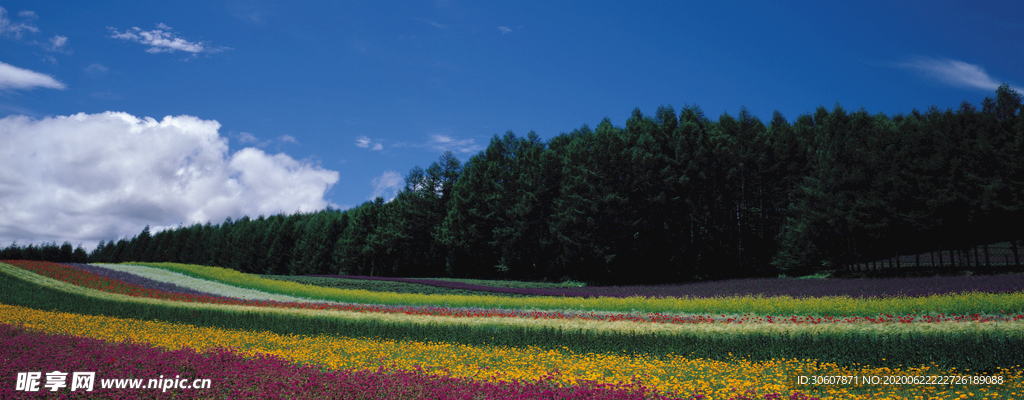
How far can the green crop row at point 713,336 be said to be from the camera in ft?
30.6

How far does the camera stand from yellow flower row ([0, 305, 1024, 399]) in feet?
26.6

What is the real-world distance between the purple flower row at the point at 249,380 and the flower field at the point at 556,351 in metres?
0.03

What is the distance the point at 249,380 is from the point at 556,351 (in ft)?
20.9

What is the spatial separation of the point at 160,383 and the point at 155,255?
10186cm

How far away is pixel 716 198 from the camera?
128 feet

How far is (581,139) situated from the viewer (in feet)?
140

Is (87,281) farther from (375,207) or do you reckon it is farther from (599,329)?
(375,207)

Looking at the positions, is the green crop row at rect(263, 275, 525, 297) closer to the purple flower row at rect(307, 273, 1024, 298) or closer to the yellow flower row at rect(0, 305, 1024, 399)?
the purple flower row at rect(307, 273, 1024, 298)

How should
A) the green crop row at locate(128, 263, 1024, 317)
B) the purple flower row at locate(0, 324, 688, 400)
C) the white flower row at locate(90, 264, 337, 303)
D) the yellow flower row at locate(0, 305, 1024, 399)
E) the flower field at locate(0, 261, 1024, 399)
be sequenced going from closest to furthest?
the purple flower row at locate(0, 324, 688, 400)
the flower field at locate(0, 261, 1024, 399)
the yellow flower row at locate(0, 305, 1024, 399)
the green crop row at locate(128, 263, 1024, 317)
the white flower row at locate(90, 264, 337, 303)

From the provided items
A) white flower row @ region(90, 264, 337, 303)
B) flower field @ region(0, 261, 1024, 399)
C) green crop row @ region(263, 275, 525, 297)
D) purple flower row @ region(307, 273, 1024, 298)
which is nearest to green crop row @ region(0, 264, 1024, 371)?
flower field @ region(0, 261, 1024, 399)

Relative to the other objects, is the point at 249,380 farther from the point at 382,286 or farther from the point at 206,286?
the point at 206,286

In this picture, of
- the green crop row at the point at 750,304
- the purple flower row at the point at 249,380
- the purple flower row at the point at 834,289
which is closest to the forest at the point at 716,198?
the purple flower row at the point at 834,289

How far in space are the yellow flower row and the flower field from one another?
45mm

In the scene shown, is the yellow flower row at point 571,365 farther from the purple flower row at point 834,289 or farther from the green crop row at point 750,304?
the purple flower row at point 834,289
